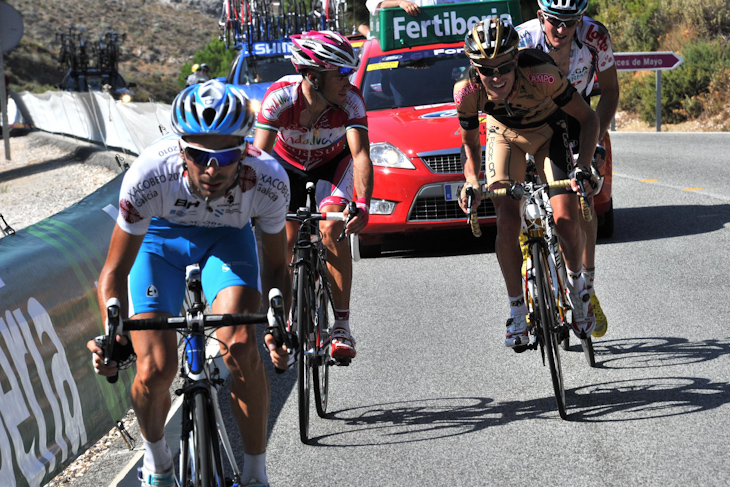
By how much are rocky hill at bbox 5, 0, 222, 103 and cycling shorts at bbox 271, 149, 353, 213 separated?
290ft

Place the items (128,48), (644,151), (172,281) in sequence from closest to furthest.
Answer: (172,281)
(644,151)
(128,48)

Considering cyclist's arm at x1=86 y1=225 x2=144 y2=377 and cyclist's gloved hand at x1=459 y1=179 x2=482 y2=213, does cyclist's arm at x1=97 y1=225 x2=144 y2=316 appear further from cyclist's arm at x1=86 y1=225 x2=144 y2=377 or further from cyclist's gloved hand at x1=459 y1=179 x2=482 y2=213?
cyclist's gloved hand at x1=459 y1=179 x2=482 y2=213

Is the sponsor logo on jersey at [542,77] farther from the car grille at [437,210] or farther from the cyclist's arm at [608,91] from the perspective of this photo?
the car grille at [437,210]

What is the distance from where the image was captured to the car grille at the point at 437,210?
1034 centimetres

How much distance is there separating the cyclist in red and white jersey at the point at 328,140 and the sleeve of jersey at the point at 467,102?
0.59 metres

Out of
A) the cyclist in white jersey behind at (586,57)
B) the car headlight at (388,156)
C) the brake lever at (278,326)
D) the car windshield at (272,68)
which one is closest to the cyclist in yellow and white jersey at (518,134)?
the cyclist in white jersey behind at (586,57)

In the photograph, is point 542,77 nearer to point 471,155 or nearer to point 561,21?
point 471,155

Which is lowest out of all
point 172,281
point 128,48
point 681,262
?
point 128,48

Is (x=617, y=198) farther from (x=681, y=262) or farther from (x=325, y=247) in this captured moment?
(x=325, y=247)

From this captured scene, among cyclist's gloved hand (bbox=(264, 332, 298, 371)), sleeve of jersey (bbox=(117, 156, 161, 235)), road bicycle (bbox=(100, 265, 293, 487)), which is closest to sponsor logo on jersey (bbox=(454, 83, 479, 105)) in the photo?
sleeve of jersey (bbox=(117, 156, 161, 235))

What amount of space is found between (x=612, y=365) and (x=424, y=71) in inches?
232

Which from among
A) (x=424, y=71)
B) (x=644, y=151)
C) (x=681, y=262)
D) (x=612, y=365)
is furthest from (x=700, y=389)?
(x=644, y=151)

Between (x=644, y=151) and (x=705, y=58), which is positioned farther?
(x=705, y=58)

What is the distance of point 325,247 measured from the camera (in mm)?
6242
